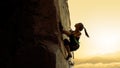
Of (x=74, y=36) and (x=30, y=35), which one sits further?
(x=74, y=36)

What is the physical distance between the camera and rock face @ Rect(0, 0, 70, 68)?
1688 centimetres

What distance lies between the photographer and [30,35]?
1736 centimetres

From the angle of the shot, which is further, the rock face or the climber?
the climber

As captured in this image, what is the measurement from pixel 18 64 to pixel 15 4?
12.3 ft

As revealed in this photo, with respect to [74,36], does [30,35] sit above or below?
above

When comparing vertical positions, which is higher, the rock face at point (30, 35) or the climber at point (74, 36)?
the rock face at point (30, 35)

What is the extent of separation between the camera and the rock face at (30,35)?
664 inches

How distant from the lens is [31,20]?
1770 cm

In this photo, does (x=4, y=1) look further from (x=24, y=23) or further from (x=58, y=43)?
(x=58, y=43)

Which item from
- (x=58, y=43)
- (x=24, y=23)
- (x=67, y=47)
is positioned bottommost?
(x=67, y=47)

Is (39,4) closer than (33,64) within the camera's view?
No

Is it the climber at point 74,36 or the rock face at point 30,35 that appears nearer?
the rock face at point 30,35

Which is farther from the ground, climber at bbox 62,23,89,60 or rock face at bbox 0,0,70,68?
rock face at bbox 0,0,70,68

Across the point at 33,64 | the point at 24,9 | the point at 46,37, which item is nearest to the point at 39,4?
the point at 24,9
